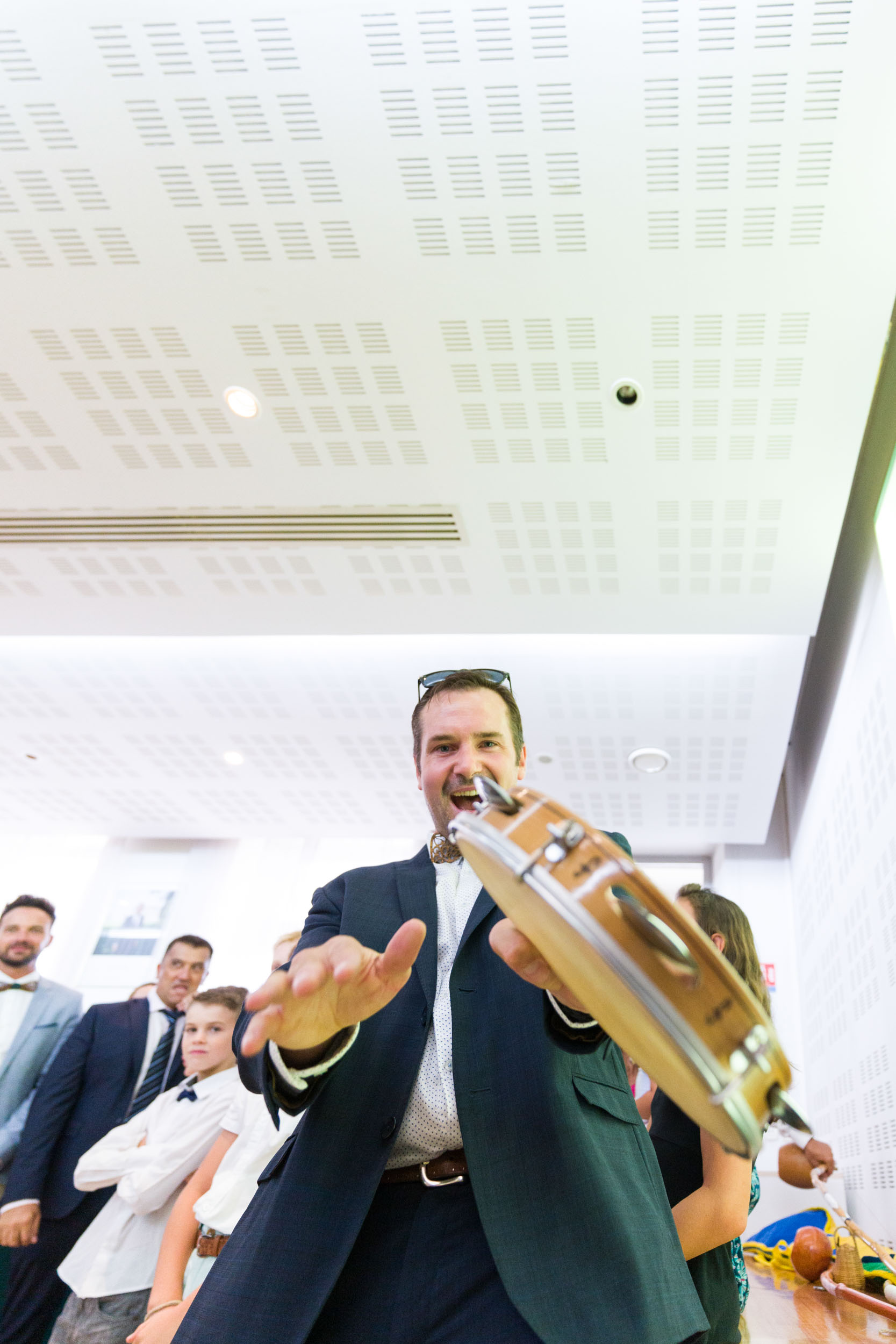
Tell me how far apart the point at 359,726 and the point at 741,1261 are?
489 cm

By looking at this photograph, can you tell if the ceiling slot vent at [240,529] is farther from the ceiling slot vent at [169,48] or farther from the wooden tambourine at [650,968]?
the wooden tambourine at [650,968]

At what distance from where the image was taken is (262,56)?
8.84ft

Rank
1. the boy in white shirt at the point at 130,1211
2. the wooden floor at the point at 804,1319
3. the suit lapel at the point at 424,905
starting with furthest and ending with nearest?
the boy in white shirt at the point at 130,1211, the wooden floor at the point at 804,1319, the suit lapel at the point at 424,905

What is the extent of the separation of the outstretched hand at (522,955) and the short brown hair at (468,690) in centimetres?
57

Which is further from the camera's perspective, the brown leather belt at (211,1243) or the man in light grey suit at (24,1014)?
the man in light grey suit at (24,1014)

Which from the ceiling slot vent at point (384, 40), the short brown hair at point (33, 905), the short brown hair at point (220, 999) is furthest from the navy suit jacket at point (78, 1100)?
the ceiling slot vent at point (384, 40)

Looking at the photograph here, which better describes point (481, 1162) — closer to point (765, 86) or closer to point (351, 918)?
point (351, 918)

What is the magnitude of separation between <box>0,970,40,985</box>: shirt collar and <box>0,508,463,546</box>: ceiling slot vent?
2.38 m

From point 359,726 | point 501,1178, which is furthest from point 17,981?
point 501,1178

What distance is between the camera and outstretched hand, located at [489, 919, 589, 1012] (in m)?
0.90

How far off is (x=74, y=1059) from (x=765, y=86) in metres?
4.81

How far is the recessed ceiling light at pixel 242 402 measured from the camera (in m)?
3.82

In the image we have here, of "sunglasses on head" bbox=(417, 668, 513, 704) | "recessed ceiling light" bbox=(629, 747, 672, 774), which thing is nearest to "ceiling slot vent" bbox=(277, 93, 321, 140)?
"sunglasses on head" bbox=(417, 668, 513, 704)

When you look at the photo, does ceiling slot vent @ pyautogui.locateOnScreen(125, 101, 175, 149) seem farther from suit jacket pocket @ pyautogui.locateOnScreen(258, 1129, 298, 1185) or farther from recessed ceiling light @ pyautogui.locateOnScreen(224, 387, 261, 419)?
suit jacket pocket @ pyautogui.locateOnScreen(258, 1129, 298, 1185)
